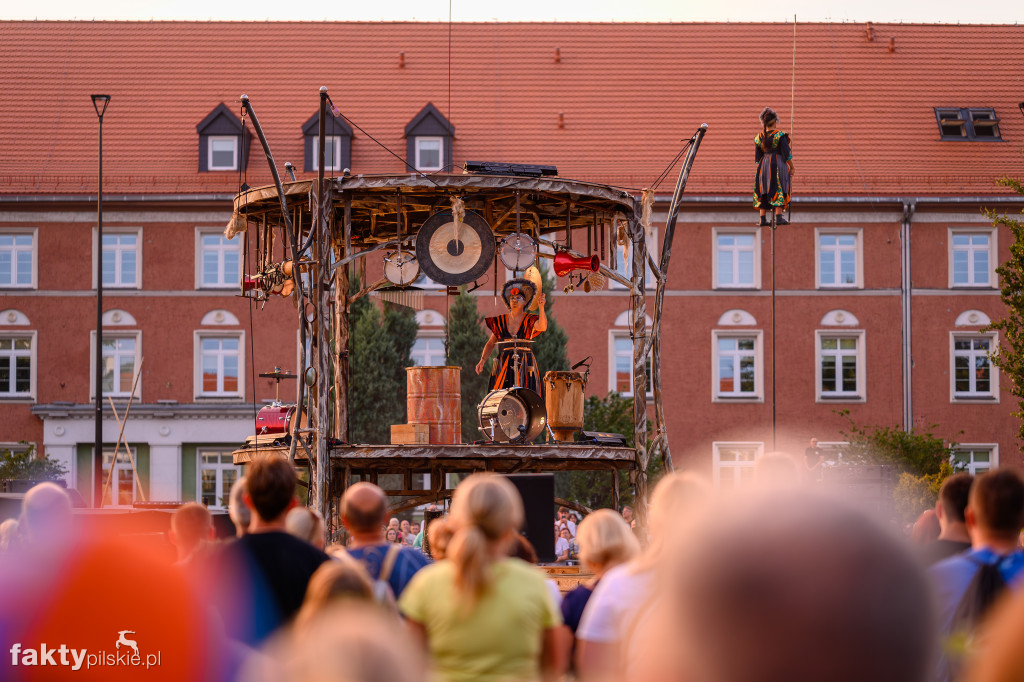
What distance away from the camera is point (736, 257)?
134 ft

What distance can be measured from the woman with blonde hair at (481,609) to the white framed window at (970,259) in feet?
124

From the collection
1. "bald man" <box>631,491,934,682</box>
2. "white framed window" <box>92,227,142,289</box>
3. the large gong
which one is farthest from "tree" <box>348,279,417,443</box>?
"bald man" <box>631,491,934,682</box>

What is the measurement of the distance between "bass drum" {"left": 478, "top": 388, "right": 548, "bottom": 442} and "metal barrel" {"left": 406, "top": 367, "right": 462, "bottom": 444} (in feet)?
1.13

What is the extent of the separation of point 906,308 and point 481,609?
3725cm

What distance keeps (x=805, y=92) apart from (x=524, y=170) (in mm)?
29682

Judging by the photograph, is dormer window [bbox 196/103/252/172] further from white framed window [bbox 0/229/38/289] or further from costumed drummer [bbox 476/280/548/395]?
costumed drummer [bbox 476/280/548/395]

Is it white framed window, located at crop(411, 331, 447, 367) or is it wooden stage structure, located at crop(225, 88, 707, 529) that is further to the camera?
white framed window, located at crop(411, 331, 447, 367)

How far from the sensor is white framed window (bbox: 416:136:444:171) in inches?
1607

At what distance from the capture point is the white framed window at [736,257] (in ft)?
133

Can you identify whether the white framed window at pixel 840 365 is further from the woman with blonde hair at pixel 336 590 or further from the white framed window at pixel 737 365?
the woman with blonde hair at pixel 336 590

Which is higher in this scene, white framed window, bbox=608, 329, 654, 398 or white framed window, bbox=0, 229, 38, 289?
white framed window, bbox=0, 229, 38, 289

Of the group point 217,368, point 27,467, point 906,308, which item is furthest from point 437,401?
point 906,308

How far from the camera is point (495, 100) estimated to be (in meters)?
42.7

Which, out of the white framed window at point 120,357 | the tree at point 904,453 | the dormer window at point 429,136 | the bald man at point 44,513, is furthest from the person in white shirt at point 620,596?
the white framed window at point 120,357
